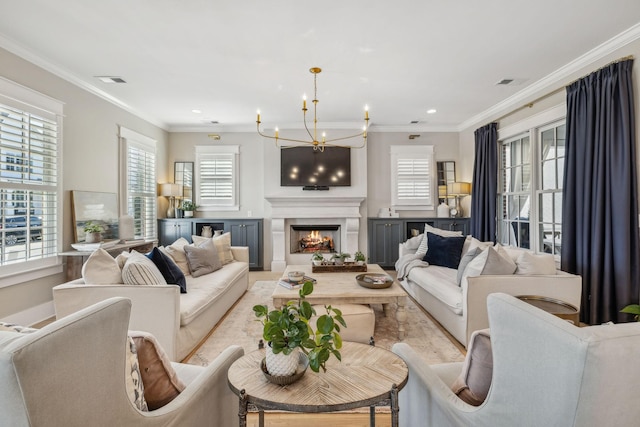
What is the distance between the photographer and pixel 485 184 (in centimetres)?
525

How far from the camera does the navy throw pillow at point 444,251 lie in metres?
4.02

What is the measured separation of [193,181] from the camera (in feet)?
20.6

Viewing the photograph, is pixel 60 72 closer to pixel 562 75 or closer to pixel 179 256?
pixel 179 256

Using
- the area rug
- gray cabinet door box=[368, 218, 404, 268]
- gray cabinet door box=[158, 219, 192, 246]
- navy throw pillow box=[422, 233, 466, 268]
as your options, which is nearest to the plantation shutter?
the area rug

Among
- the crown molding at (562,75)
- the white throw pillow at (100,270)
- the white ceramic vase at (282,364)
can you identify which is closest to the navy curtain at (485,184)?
the crown molding at (562,75)

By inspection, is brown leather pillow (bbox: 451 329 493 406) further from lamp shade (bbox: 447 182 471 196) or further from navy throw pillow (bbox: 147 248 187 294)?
lamp shade (bbox: 447 182 471 196)

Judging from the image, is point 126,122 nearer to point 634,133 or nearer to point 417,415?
point 417,415

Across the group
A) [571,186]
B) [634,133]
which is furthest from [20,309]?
[634,133]

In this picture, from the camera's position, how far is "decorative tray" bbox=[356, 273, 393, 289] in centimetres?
307

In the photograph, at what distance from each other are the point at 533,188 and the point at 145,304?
4699mm

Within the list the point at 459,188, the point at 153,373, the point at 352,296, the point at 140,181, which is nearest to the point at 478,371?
the point at 153,373

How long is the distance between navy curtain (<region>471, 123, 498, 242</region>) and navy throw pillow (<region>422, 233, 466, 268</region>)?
1.34m

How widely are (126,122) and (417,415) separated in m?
5.34

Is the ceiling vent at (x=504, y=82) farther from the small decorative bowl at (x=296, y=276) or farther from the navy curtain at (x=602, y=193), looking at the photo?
the small decorative bowl at (x=296, y=276)
